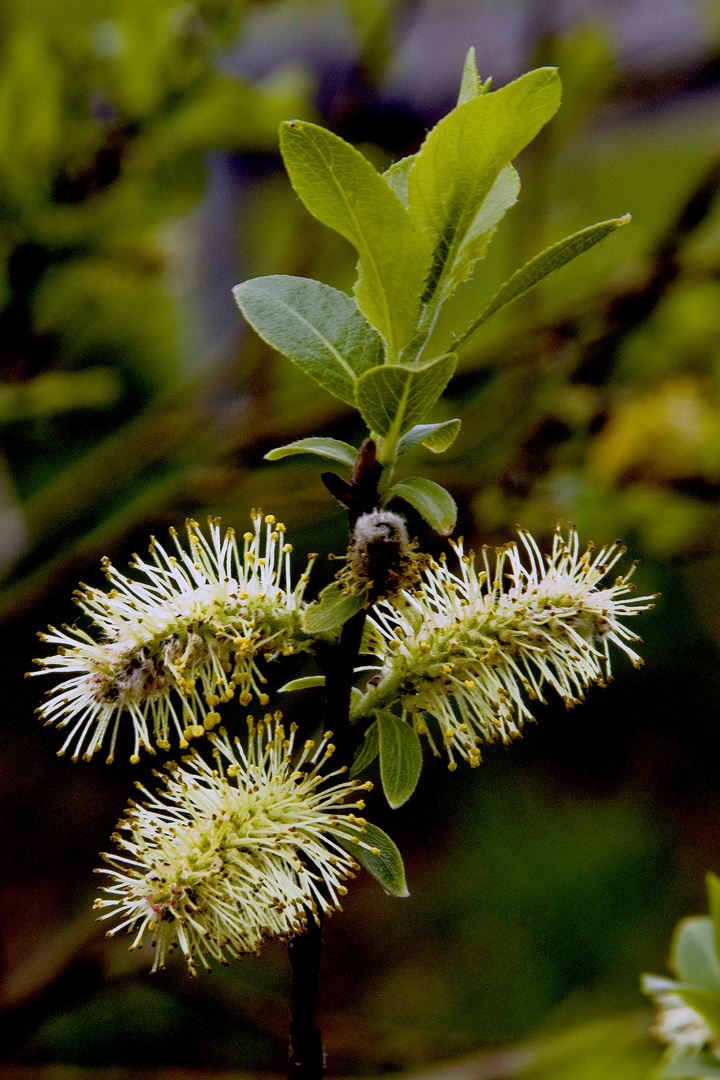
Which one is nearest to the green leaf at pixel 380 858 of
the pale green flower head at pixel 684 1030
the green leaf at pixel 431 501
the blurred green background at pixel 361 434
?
the green leaf at pixel 431 501

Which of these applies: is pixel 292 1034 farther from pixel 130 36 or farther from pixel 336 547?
pixel 336 547

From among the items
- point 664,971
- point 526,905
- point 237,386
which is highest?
point 237,386

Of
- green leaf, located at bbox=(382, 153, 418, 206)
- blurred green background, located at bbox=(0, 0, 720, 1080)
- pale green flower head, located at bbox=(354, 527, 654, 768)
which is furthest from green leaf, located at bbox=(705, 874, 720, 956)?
green leaf, located at bbox=(382, 153, 418, 206)

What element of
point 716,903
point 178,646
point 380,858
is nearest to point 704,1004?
point 716,903

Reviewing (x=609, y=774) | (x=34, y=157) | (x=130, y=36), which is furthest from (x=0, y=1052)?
(x=609, y=774)

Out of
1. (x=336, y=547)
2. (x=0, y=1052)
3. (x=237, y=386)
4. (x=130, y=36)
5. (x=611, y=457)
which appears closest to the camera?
(x=130, y=36)

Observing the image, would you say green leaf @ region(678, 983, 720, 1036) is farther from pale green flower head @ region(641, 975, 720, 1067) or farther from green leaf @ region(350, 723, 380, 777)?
green leaf @ region(350, 723, 380, 777)

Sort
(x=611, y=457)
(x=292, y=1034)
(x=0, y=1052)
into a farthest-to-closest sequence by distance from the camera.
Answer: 1. (x=611, y=457)
2. (x=0, y=1052)
3. (x=292, y=1034)
